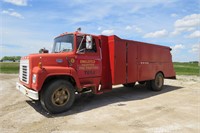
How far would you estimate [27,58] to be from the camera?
6961mm

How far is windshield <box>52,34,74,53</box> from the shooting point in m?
7.51

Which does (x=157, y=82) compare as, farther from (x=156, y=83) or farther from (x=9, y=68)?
(x=9, y=68)

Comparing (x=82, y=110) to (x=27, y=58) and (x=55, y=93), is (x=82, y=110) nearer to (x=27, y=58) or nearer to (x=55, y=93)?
(x=55, y=93)

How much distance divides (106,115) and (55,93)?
68.8 inches

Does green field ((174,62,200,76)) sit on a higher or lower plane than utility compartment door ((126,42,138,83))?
lower

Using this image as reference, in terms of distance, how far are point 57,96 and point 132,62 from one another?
4226 mm

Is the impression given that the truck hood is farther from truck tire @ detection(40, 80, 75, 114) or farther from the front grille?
truck tire @ detection(40, 80, 75, 114)

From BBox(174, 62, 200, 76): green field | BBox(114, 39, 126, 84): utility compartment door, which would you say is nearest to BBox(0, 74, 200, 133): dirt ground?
BBox(114, 39, 126, 84): utility compartment door

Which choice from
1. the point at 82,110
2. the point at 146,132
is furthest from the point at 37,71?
the point at 146,132

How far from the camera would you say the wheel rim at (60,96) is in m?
6.70

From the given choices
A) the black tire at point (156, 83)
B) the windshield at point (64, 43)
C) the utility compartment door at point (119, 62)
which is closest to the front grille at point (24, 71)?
the windshield at point (64, 43)

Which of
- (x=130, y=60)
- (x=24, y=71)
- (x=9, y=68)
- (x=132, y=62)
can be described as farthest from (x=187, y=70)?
(x=24, y=71)

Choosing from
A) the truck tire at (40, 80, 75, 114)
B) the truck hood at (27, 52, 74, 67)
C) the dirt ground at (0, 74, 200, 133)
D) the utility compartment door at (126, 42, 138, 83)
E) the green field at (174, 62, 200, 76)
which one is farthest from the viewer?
the green field at (174, 62, 200, 76)

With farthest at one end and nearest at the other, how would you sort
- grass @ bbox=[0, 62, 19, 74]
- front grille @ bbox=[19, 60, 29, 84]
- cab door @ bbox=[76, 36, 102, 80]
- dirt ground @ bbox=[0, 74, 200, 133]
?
1. grass @ bbox=[0, 62, 19, 74]
2. cab door @ bbox=[76, 36, 102, 80]
3. front grille @ bbox=[19, 60, 29, 84]
4. dirt ground @ bbox=[0, 74, 200, 133]
